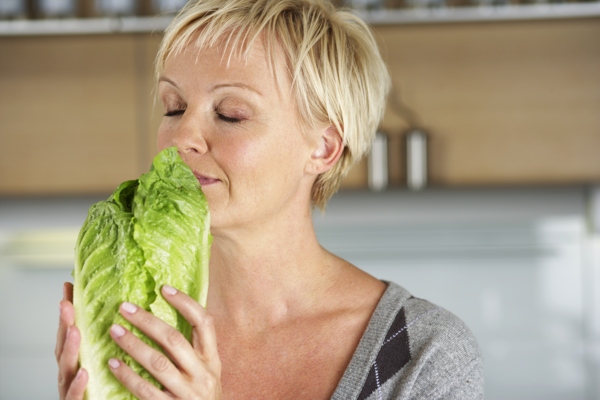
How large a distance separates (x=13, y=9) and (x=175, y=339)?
7.92 ft

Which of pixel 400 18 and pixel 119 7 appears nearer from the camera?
pixel 400 18

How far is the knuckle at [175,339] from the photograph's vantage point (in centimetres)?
93

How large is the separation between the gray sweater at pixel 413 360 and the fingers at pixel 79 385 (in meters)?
0.45

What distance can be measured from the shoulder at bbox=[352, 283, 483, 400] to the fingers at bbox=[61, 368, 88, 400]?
476mm

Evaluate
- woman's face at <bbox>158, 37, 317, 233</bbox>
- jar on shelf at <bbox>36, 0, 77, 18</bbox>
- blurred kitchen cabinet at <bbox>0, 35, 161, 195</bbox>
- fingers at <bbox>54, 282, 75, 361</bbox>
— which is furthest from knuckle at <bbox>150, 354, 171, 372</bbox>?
jar on shelf at <bbox>36, 0, 77, 18</bbox>

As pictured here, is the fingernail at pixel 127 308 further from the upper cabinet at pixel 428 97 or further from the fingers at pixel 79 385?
the upper cabinet at pixel 428 97

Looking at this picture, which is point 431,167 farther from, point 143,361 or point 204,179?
point 143,361

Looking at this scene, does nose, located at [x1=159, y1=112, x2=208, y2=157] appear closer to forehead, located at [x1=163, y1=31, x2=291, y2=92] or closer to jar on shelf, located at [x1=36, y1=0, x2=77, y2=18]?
forehead, located at [x1=163, y1=31, x2=291, y2=92]

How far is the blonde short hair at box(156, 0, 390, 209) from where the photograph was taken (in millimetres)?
1228

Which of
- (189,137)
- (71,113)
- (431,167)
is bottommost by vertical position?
(431,167)

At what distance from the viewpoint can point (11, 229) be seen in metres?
3.25

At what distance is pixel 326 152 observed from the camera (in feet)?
4.41

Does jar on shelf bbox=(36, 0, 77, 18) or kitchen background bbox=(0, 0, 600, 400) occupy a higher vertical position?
jar on shelf bbox=(36, 0, 77, 18)

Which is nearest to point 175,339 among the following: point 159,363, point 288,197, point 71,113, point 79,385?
point 159,363
